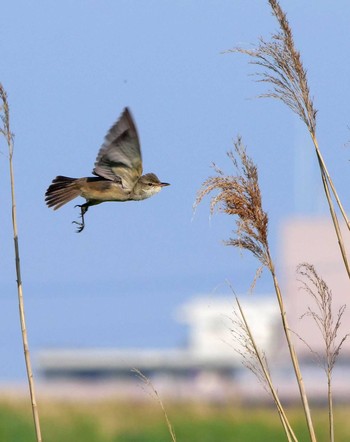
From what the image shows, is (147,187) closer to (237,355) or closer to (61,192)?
(61,192)

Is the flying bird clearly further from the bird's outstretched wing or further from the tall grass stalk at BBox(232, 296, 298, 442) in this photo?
the tall grass stalk at BBox(232, 296, 298, 442)

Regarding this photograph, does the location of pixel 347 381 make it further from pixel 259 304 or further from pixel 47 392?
pixel 259 304

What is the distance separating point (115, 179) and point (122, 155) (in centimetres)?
12

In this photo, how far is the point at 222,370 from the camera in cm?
7606

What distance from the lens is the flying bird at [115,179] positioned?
4957 mm

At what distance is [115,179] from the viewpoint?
16.8 feet

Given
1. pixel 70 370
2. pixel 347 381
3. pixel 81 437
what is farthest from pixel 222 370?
pixel 81 437

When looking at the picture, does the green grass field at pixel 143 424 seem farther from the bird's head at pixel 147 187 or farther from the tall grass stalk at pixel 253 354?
the tall grass stalk at pixel 253 354

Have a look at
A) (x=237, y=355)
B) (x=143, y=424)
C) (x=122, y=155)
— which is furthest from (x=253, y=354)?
(x=237, y=355)

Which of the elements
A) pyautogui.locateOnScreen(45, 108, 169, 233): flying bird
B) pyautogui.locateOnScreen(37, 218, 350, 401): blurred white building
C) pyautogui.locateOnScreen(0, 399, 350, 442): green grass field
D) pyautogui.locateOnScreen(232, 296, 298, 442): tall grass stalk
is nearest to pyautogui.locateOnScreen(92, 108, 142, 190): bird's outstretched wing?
pyautogui.locateOnScreen(45, 108, 169, 233): flying bird

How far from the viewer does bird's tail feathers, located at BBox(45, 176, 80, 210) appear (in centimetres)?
517

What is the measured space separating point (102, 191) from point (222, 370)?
71.6 meters

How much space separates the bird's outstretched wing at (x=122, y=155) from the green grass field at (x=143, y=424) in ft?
49.8

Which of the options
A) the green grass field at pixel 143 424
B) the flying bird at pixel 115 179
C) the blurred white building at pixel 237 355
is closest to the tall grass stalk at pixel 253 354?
the flying bird at pixel 115 179
